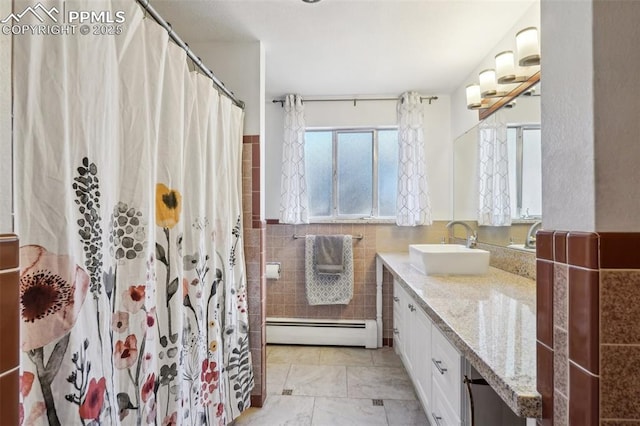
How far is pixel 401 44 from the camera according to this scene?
209cm

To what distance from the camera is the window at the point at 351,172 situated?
3127 mm

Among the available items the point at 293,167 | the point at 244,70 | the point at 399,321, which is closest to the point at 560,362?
the point at 399,321

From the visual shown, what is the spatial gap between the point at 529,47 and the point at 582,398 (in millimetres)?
1669

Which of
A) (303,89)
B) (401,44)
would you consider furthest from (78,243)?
(303,89)

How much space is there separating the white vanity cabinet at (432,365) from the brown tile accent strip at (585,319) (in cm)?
62

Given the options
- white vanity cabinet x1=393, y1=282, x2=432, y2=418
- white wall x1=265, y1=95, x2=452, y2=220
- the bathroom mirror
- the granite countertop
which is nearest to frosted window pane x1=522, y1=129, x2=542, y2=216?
the bathroom mirror

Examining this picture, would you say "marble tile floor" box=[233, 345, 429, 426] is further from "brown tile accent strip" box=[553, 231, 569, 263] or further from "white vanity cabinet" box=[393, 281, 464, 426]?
"brown tile accent strip" box=[553, 231, 569, 263]

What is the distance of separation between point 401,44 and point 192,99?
55.4 inches

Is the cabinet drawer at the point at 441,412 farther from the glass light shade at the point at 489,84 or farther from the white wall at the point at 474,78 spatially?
the white wall at the point at 474,78

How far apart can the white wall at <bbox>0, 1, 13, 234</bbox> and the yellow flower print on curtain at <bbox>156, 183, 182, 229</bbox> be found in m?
0.62

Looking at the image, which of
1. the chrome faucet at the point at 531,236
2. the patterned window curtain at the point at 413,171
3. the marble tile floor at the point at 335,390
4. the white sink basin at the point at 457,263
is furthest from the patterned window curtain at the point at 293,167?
the chrome faucet at the point at 531,236

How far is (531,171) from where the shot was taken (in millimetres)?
1772

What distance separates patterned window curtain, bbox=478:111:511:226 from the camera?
6.63 feet

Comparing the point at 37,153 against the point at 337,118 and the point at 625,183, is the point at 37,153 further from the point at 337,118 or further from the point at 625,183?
the point at 337,118
